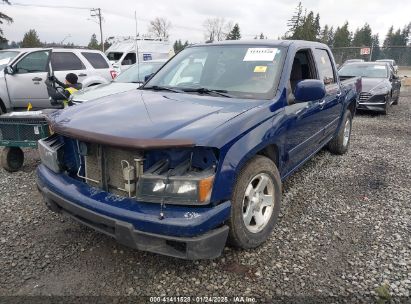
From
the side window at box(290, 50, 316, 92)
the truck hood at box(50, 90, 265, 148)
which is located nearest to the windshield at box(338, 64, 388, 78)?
the side window at box(290, 50, 316, 92)

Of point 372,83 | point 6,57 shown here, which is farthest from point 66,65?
point 372,83

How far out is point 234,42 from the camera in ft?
13.0

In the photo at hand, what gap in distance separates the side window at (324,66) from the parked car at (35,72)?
625cm

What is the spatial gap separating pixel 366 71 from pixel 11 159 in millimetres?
10741

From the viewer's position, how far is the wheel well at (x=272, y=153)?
3.09 m

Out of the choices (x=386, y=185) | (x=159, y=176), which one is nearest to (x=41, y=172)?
(x=159, y=176)

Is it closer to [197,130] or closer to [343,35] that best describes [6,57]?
[197,130]

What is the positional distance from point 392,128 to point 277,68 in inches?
261

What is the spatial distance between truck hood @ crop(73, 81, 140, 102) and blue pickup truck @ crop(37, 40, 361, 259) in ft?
9.20

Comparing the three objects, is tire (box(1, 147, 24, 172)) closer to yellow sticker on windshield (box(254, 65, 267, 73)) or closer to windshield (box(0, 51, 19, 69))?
yellow sticker on windshield (box(254, 65, 267, 73))

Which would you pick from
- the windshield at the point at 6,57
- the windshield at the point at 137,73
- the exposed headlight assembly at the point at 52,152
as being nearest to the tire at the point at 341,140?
the windshield at the point at 137,73

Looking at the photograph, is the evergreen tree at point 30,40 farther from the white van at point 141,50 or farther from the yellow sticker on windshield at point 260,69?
the yellow sticker on windshield at point 260,69

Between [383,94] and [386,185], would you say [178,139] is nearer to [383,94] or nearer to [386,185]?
[386,185]

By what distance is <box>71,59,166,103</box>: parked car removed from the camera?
20.7 feet
